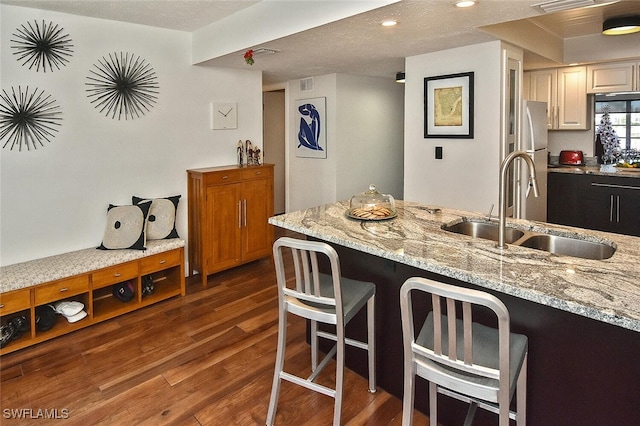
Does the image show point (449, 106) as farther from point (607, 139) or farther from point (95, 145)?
point (95, 145)

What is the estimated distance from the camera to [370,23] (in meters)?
2.86

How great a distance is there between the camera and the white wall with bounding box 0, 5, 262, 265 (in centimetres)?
330

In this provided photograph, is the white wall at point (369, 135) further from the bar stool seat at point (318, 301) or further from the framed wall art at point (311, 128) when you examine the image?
the bar stool seat at point (318, 301)

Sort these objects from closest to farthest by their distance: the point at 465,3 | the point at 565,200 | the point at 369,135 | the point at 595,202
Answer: the point at 465,3, the point at 595,202, the point at 565,200, the point at 369,135

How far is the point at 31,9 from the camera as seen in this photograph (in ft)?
10.7

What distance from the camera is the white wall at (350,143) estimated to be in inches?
221

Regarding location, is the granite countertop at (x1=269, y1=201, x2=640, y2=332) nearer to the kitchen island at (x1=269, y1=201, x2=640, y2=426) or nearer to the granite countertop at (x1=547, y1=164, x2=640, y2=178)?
the kitchen island at (x1=269, y1=201, x2=640, y2=426)

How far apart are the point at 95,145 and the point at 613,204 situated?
208 inches

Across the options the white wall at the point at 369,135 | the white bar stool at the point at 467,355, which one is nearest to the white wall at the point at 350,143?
the white wall at the point at 369,135

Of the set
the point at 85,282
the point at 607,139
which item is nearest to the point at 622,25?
the point at 607,139

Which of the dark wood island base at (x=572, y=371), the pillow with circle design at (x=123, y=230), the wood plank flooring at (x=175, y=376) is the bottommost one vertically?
the wood plank flooring at (x=175, y=376)

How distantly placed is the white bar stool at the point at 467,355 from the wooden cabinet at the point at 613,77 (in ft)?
14.5

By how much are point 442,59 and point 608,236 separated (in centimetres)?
241

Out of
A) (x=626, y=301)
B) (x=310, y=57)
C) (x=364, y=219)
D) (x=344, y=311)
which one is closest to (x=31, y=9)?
(x=310, y=57)
